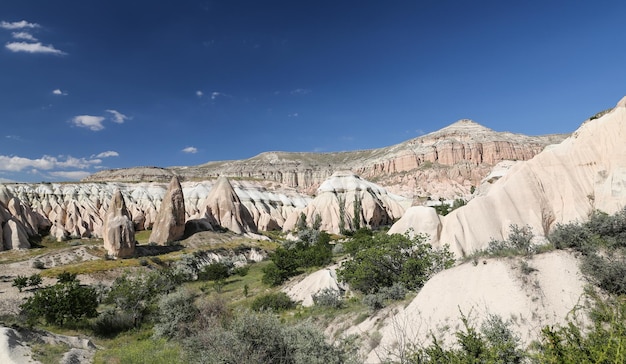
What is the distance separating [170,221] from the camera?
4938cm

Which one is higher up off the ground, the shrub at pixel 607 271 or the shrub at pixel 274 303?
the shrub at pixel 607 271

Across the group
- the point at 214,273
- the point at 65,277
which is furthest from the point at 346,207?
the point at 65,277

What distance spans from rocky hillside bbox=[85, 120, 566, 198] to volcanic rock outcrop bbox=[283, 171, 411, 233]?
84.3ft

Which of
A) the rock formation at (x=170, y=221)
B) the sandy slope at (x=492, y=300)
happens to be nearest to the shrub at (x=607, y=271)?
the sandy slope at (x=492, y=300)

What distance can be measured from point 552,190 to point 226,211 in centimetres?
5092

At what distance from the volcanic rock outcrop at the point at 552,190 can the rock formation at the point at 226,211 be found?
4329 centimetres

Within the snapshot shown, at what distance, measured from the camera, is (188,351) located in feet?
45.6

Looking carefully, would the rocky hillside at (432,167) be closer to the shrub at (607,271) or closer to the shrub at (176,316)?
the shrub at (176,316)

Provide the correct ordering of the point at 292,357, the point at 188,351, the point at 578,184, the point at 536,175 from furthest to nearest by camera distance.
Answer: the point at 536,175
the point at 578,184
the point at 188,351
the point at 292,357

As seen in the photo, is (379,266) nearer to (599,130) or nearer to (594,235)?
(594,235)

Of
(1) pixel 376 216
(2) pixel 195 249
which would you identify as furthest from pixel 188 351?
(1) pixel 376 216

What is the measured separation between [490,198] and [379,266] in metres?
10.5

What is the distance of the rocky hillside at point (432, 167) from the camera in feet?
383

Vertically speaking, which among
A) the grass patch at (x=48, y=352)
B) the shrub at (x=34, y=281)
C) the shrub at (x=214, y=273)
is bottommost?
the shrub at (x=214, y=273)
